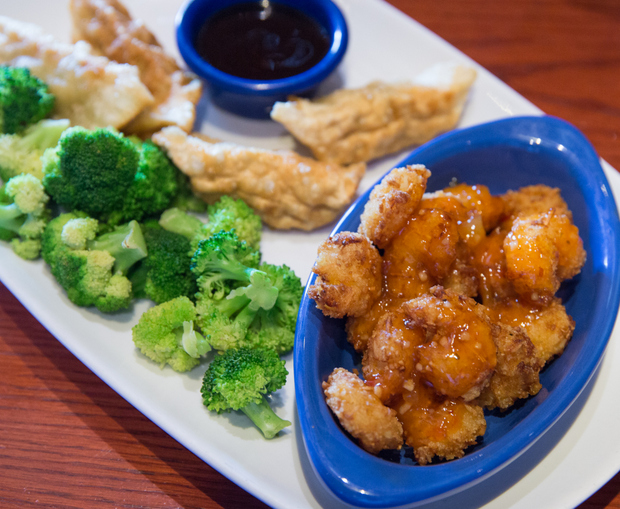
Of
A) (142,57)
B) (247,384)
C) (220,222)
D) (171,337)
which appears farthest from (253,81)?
(247,384)

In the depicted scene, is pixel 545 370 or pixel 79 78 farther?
pixel 79 78

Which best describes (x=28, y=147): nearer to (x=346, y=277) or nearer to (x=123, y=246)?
(x=123, y=246)

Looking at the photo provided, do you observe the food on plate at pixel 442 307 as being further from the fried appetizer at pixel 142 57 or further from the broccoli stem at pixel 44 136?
the broccoli stem at pixel 44 136

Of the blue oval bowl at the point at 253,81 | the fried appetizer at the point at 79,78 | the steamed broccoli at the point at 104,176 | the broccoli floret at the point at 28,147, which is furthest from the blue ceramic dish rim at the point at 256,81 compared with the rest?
the broccoli floret at the point at 28,147

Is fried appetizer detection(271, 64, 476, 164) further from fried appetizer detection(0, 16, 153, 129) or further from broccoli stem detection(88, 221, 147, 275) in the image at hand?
broccoli stem detection(88, 221, 147, 275)

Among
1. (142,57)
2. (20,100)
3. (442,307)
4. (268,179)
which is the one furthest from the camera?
(142,57)

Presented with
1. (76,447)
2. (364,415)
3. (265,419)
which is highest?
(364,415)

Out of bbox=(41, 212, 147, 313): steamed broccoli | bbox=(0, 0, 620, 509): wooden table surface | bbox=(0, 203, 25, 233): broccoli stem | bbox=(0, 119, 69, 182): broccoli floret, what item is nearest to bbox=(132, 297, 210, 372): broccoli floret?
bbox=(41, 212, 147, 313): steamed broccoli
